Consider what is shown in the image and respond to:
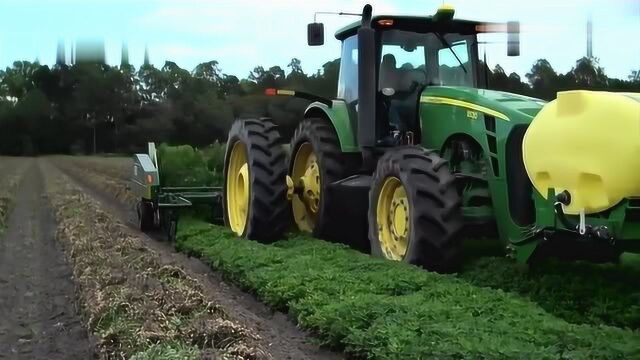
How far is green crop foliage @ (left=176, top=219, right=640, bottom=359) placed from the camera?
3.97 metres

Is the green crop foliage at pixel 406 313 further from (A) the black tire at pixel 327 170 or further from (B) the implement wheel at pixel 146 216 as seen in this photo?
(B) the implement wheel at pixel 146 216

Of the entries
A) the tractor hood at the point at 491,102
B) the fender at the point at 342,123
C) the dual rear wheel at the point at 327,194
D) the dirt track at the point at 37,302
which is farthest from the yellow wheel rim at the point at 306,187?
the dirt track at the point at 37,302

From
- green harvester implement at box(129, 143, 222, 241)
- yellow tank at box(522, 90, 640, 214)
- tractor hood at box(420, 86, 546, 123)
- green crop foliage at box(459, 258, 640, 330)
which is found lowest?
green crop foliage at box(459, 258, 640, 330)

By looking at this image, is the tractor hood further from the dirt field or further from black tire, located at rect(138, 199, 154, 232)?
black tire, located at rect(138, 199, 154, 232)

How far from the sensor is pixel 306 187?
8.91m

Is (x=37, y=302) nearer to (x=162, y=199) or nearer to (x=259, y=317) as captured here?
(x=259, y=317)

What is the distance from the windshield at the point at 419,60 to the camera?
755cm

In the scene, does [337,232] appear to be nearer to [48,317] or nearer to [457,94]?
[457,94]

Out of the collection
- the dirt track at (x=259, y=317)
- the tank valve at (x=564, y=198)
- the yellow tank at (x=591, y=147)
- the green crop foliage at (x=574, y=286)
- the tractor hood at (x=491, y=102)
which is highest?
the tractor hood at (x=491, y=102)

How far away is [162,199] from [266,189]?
251 centimetres

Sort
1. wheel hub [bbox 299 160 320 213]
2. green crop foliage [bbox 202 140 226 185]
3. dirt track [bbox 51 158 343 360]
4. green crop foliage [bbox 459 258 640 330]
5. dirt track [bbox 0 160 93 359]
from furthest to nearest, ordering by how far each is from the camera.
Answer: green crop foliage [bbox 202 140 226 185], wheel hub [bbox 299 160 320 213], green crop foliage [bbox 459 258 640 330], dirt track [bbox 0 160 93 359], dirt track [bbox 51 158 343 360]

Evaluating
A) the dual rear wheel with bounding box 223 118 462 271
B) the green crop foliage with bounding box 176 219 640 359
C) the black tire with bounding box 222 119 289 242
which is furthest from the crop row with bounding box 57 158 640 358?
the black tire with bounding box 222 119 289 242

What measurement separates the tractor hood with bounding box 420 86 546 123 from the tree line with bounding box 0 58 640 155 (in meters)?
1.03

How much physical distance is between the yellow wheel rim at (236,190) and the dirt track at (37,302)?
2149 millimetres
